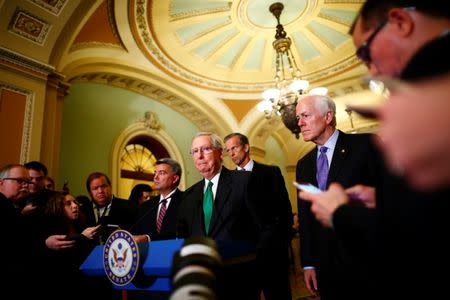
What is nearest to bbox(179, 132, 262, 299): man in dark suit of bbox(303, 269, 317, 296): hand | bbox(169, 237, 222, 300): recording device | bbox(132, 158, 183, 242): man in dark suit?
bbox(132, 158, 183, 242): man in dark suit

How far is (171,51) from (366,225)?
6.43 meters

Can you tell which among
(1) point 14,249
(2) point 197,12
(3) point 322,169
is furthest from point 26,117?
(3) point 322,169

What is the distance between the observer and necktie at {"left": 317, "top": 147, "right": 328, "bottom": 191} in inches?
75.7

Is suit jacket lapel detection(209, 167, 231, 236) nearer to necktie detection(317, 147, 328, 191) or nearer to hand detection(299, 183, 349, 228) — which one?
necktie detection(317, 147, 328, 191)

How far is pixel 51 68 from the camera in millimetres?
4418

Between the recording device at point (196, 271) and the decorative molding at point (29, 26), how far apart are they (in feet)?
15.6

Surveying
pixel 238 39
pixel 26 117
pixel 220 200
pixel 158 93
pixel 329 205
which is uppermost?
pixel 238 39

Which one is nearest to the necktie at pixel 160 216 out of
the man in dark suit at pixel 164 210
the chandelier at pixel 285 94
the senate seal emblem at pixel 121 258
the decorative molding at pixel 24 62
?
the man in dark suit at pixel 164 210

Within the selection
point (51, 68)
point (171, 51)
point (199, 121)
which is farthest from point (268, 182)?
point (199, 121)

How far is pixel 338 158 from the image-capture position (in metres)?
1.86

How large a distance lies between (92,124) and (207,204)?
15.9 ft

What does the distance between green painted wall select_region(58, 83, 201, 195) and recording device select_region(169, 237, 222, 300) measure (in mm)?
5214

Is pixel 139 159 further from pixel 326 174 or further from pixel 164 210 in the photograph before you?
pixel 326 174

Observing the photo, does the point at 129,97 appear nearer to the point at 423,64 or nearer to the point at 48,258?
the point at 48,258
